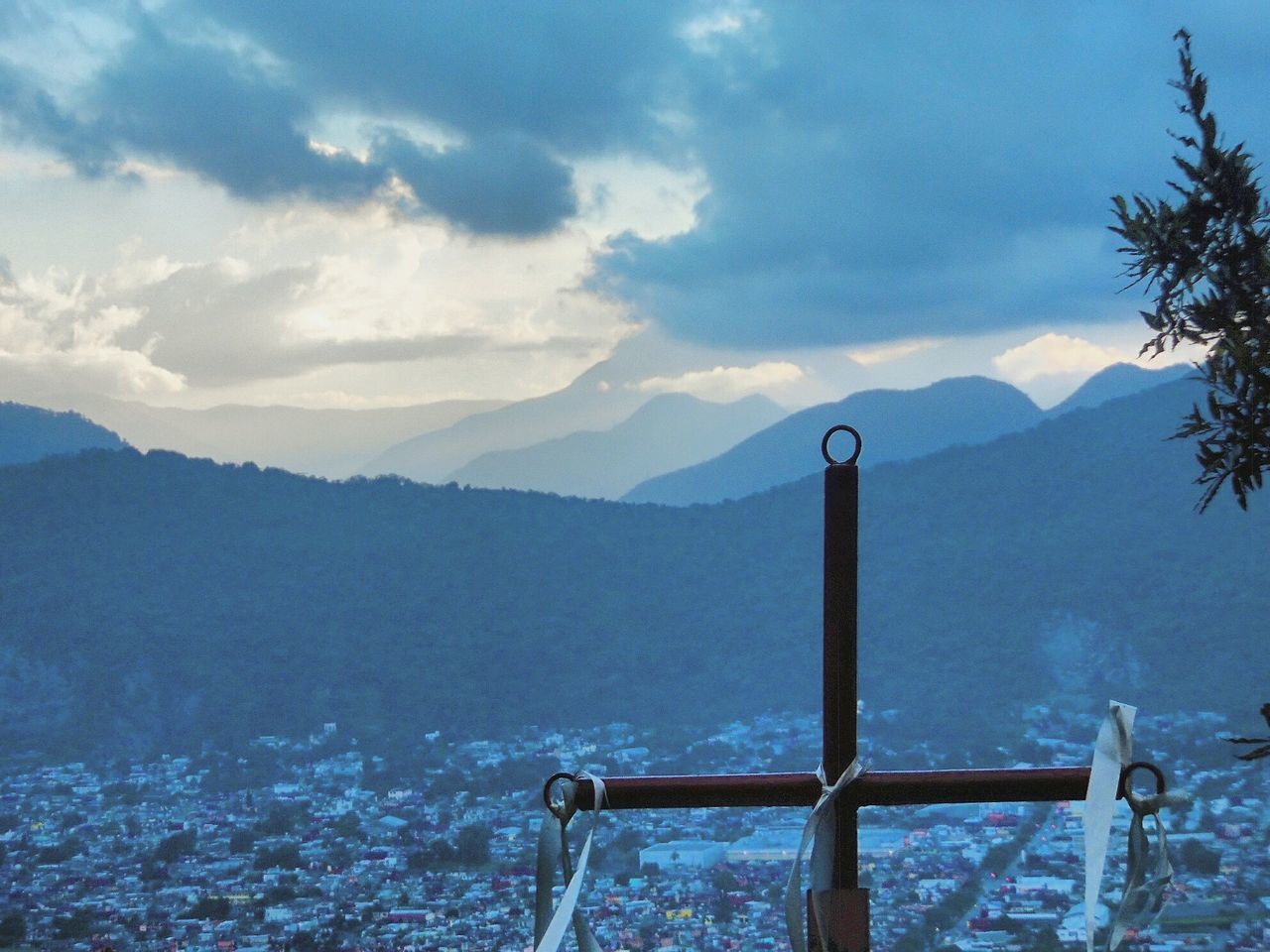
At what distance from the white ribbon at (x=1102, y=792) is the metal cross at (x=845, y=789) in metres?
0.11

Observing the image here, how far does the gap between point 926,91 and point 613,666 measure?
5.45 meters

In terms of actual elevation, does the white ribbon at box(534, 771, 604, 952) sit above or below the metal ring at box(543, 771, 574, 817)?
below

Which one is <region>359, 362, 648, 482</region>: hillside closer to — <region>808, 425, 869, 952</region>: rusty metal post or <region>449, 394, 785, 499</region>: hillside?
<region>449, 394, 785, 499</region>: hillside

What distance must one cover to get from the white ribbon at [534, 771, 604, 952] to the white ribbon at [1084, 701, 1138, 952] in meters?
0.57

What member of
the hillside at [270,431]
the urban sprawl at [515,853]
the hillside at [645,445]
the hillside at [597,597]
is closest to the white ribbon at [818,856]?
the urban sprawl at [515,853]

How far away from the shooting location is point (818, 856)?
4.69 feet

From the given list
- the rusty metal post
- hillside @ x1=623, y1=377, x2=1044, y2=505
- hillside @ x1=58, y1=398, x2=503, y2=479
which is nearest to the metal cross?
the rusty metal post

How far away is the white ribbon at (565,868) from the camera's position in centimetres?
134

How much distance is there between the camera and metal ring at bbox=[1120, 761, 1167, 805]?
1298 mm

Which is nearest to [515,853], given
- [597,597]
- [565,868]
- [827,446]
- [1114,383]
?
[565,868]

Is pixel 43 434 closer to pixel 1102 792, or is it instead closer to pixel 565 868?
pixel 565 868

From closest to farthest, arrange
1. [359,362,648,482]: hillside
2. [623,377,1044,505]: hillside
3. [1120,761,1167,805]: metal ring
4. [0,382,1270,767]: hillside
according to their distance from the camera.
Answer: [1120,761,1167,805]: metal ring
[0,382,1270,767]: hillside
[623,377,1044,505]: hillside
[359,362,648,482]: hillside

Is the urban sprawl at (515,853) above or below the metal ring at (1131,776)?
below

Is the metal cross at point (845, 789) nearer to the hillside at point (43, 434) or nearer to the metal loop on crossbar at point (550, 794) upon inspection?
→ the metal loop on crossbar at point (550, 794)
